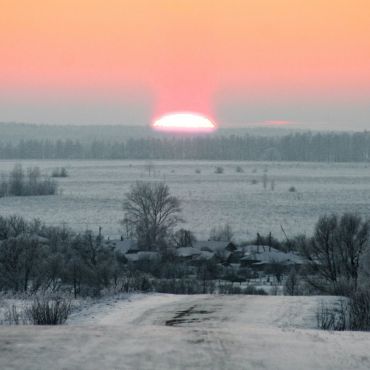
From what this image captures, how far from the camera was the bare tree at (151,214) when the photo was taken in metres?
54.7

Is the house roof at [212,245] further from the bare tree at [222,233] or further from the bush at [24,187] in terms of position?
the bush at [24,187]

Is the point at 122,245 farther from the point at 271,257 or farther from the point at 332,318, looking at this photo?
the point at 332,318

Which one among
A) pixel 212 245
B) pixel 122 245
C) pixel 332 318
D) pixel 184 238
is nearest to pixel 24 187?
pixel 184 238

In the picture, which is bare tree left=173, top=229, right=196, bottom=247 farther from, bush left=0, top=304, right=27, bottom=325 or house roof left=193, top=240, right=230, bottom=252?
bush left=0, top=304, right=27, bottom=325

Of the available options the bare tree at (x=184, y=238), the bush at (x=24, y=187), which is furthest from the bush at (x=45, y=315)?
the bush at (x=24, y=187)

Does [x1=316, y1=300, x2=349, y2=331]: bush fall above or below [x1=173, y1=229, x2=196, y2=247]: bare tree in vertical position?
above

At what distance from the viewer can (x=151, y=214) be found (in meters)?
58.9

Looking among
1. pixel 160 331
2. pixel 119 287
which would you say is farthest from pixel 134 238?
pixel 160 331

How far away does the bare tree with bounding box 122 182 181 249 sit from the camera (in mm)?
54688

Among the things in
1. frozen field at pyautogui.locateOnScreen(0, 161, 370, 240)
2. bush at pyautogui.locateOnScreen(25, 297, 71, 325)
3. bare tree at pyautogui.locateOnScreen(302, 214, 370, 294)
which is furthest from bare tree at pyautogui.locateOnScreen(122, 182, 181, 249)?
bush at pyautogui.locateOnScreen(25, 297, 71, 325)

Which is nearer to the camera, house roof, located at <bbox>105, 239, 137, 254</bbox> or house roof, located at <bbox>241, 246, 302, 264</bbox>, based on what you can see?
house roof, located at <bbox>241, 246, 302, 264</bbox>

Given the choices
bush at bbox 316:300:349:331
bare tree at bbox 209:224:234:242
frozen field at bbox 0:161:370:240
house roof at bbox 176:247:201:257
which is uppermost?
bush at bbox 316:300:349:331

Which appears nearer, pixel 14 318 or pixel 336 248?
pixel 14 318

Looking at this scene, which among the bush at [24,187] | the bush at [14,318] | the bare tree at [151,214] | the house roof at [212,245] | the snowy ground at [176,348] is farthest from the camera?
the bush at [24,187]
